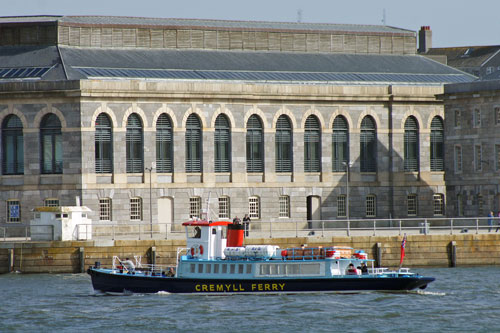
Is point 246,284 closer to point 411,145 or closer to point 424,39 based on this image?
point 411,145

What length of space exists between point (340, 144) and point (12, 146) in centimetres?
2410

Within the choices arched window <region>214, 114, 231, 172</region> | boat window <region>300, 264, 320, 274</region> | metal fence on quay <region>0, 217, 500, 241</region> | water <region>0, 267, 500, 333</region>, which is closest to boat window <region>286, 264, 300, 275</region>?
boat window <region>300, 264, 320, 274</region>

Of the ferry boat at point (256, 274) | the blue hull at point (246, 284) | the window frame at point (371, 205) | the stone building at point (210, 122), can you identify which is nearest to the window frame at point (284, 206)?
the stone building at point (210, 122)

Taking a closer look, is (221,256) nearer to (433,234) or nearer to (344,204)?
(433,234)

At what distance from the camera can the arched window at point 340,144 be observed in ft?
337

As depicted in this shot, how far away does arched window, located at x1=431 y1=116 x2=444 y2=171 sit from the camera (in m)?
105

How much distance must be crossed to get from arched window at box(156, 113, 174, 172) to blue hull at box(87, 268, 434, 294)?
2625 centimetres

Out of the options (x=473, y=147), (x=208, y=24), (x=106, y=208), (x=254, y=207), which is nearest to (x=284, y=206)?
(x=254, y=207)

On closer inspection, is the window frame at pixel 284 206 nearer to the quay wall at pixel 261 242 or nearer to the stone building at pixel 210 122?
the stone building at pixel 210 122

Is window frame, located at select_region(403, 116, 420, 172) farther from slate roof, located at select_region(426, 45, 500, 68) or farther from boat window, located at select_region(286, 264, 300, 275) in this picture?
slate roof, located at select_region(426, 45, 500, 68)

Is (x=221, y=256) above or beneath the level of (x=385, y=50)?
beneath

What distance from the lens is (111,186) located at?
9475 cm

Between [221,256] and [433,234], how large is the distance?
16.8 meters

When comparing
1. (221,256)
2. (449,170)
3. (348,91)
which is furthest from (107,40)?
(221,256)
